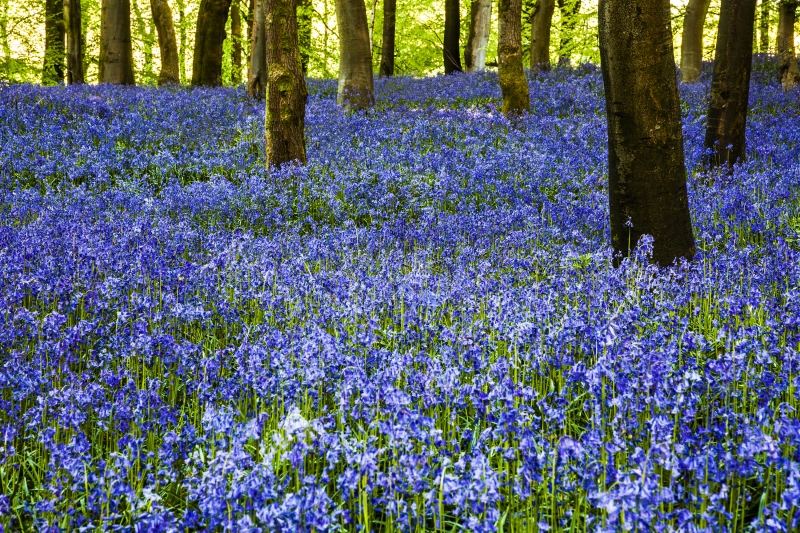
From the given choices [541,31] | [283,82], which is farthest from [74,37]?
[541,31]

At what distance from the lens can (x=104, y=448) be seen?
332 centimetres

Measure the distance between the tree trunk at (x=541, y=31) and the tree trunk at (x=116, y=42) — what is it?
11411mm

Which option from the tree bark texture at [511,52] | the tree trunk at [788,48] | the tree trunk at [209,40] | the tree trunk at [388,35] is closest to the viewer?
the tree bark texture at [511,52]

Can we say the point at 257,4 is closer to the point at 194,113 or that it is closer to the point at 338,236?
the point at 194,113

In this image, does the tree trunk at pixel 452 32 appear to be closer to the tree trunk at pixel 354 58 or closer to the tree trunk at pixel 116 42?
the tree trunk at pixel 354 58

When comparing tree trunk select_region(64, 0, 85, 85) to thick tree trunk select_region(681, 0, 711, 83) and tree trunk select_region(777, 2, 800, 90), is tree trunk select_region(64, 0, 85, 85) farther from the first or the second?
tree trunk select_region(777, 2, 800, 90)

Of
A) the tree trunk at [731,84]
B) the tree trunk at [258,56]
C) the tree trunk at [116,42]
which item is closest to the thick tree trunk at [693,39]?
the tree trunk at [731,84]

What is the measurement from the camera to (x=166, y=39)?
21188 millimetres

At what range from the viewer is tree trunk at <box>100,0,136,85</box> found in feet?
59.3

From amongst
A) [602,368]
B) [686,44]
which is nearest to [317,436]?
[602,368]

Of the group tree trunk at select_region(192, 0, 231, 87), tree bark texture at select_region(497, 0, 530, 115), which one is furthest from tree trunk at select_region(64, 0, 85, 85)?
tree bark texture at select_region(497, 0, 530, 115)

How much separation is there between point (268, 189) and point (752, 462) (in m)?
7.08

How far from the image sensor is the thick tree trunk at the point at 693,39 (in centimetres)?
1741

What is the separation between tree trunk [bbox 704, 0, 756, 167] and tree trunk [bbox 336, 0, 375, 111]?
7279 mm
